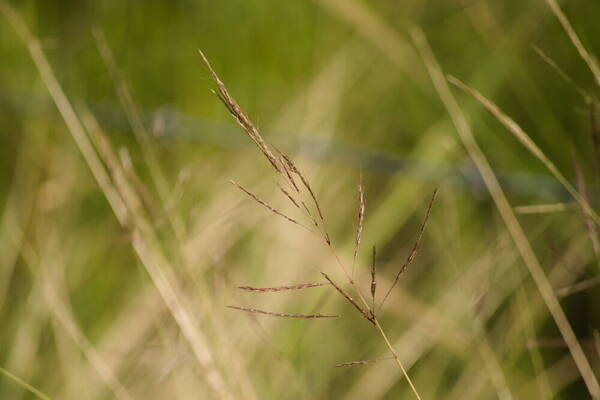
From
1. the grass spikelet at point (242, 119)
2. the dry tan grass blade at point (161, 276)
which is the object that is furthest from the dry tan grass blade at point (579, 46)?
the dry tan grass blade at point (161, 276)

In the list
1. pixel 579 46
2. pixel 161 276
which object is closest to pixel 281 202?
pixel 161 276

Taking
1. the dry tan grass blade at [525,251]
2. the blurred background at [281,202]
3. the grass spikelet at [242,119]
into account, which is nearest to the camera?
the grass spikelet at [242,119]

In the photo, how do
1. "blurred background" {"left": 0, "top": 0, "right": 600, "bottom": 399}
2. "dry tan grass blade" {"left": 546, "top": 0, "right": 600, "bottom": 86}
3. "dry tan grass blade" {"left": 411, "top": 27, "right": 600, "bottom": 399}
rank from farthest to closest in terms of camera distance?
"blurred background" {"left": 0, "top": 0, "right": 600, "bottom": 399}, "dry tan grass blade" {"left": 411, "top": 27, "right": 600, "bottom": 399}, "dry tan grass blade" {"left": 546, "top": 0, "right": 600, "bottom": 86}

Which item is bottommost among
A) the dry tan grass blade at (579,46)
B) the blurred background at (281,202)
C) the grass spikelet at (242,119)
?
the blurred background at (281,202)

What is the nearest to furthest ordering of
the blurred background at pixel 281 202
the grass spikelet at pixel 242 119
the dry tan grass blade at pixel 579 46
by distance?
the grass spikelet at pixel 242 119, the dry tan grass blade at pixel 579 46, the blurred background at pixel 281 202

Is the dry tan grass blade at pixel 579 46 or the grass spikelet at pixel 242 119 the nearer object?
the grass spikelet at pixel 242 119

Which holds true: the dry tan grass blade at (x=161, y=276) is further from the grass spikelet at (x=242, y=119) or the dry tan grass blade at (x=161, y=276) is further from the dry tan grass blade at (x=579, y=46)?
the dry tan grass blade at (x=579, y=46)

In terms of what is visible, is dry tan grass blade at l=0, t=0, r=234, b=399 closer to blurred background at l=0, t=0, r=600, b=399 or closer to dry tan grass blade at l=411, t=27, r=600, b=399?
blurred background at l=0, t=0, r=600, b=399

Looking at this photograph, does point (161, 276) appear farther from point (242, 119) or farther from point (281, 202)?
point (281, 202)

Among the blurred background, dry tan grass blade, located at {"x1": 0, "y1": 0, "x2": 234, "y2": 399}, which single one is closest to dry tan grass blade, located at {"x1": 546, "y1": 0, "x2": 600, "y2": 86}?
the blurred background
